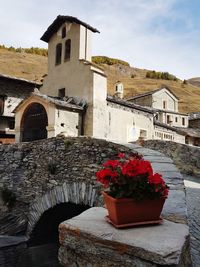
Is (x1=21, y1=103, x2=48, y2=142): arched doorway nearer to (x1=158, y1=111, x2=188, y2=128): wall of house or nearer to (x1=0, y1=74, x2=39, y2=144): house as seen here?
(x1=0, y1=74, x2=39, y2=144): house

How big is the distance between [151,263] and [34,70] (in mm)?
65289

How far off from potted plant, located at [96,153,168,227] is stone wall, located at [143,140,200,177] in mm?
8444

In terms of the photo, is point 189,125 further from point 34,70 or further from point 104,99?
point 34,70

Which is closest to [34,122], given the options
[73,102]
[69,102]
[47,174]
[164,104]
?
[69,102]

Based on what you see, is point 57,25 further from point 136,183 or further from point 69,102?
point 136,183

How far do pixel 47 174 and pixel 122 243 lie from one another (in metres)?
6.57

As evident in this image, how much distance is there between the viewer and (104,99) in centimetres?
1600

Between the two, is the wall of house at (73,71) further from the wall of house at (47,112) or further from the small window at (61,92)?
the wall of house at (47,112)

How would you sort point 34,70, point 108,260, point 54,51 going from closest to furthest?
point 108,260
point 54,51
point 34,70

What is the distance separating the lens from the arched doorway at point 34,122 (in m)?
15.5

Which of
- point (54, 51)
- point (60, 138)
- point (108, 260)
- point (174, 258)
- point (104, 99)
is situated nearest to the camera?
point (174, 258)

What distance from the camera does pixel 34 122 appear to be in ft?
52.7

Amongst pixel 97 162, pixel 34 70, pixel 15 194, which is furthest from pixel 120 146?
pixel 34 70

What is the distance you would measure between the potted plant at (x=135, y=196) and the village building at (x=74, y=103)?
1099 centimetres
